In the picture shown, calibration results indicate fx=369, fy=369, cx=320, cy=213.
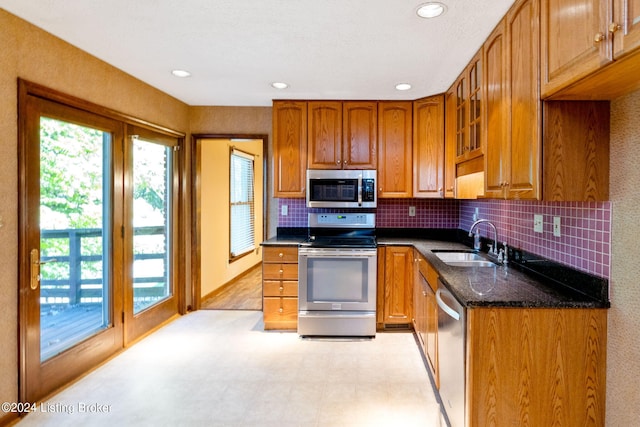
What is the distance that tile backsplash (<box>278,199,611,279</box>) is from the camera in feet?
5.41

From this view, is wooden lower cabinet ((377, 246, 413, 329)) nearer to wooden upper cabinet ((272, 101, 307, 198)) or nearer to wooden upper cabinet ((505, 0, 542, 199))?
wooden upper cabinet ((272, 101, 307, 198))

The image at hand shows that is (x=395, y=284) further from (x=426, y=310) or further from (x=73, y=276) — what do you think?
(x=73, y=276)

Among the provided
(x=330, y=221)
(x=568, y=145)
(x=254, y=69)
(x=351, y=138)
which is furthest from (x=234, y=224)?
(x=568, y=145)

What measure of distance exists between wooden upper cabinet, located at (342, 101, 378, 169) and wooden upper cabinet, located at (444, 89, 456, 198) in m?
0.67

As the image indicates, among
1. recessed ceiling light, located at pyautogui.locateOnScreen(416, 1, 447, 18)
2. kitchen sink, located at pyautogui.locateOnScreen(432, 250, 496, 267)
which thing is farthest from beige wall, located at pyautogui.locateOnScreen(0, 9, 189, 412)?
kitchen sink, located at pyautogui.locateOnScreen(432, 250, 496, 267)

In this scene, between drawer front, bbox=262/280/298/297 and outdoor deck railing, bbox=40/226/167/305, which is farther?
drawer front, bbox=262/280/298/297

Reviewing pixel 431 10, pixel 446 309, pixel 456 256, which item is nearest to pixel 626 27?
pixel 431 10

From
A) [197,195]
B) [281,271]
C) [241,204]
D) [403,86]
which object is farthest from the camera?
[241,204]

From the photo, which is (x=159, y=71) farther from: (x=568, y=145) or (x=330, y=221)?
(x=568, y=145)

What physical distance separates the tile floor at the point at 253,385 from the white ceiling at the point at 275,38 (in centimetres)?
229

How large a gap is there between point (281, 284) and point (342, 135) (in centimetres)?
160

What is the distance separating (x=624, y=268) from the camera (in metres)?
1.49

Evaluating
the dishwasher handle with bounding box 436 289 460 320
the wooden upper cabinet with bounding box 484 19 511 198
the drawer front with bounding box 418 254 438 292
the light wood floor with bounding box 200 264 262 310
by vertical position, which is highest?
the wooden upper cabinet with bounding box 484 19 511 198

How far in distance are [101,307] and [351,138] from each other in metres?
2.68
